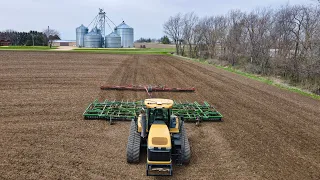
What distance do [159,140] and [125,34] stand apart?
299 ft

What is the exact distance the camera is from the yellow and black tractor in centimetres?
763

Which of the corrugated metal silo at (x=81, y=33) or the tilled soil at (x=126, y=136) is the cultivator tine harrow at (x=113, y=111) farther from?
the corrugated metal silo at (x=81, y=33)

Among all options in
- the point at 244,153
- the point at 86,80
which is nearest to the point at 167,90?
the point at 86,80

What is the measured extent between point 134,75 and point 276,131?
665 inches

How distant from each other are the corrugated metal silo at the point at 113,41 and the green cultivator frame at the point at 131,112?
78508mm

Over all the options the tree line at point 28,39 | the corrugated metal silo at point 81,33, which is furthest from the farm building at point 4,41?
the corrugated metal silo at point 81,33

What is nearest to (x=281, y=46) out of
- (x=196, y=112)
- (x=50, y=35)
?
(x=196, y=112)

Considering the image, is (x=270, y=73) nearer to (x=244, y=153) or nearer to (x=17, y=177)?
(x=244, y=153)

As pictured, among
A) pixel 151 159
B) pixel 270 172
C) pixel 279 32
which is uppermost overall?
pixel 279 32

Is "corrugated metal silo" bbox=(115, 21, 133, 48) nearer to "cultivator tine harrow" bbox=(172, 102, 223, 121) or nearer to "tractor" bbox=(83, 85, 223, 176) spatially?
"cultivator tine harrow" bbox=(172, 102, 223, 121)

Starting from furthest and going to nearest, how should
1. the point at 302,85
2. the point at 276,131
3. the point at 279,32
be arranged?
the point at 279,32 < the point at 302,85 < the point at 276,131

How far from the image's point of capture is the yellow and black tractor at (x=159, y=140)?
25.0 feet

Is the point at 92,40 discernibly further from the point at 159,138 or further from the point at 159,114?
the point at 159,138

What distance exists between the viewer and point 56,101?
15883mm
